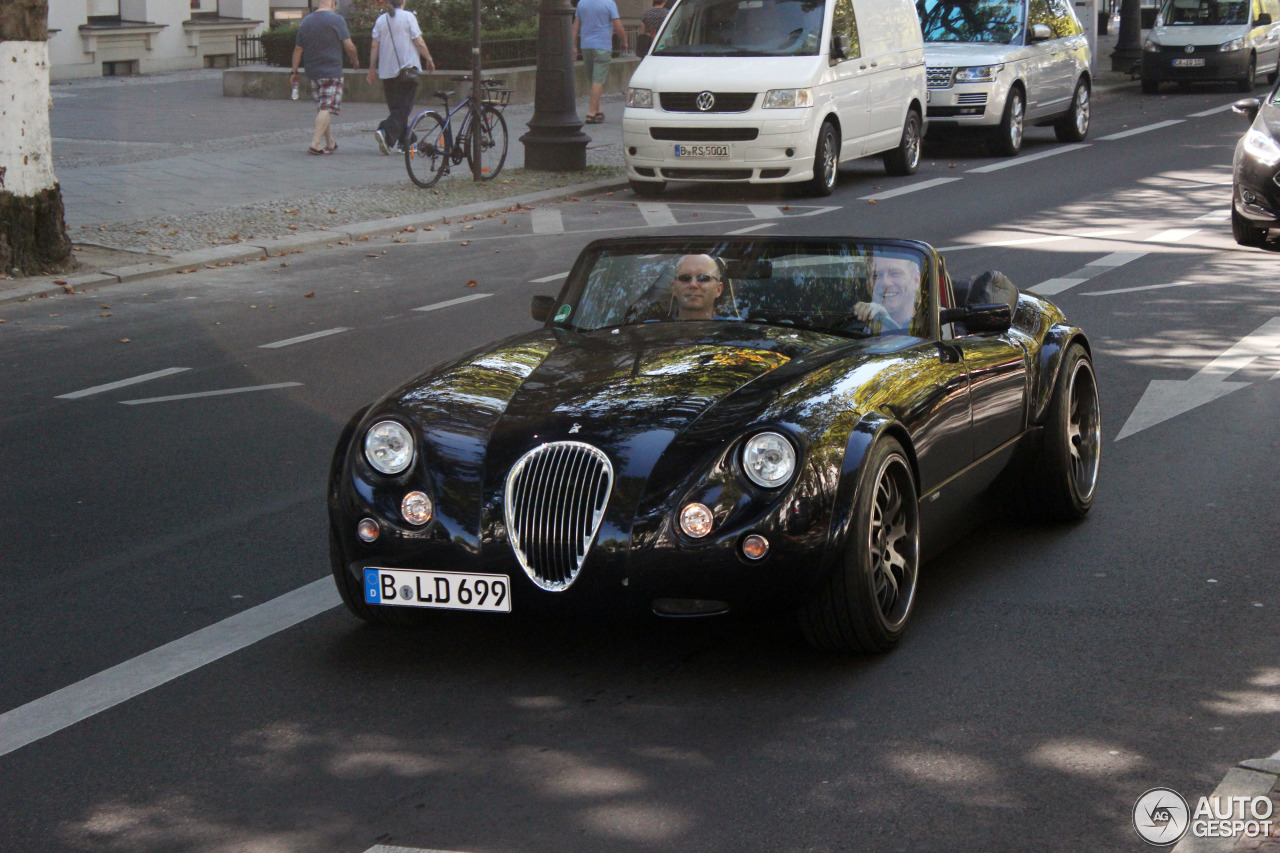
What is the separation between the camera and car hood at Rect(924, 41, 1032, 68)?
21.4m

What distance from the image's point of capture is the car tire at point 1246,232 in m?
13.8

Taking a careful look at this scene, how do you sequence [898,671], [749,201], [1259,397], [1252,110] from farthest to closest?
1. [749,201]
2. [1252,110]
3. [1259,397]
4. [898,671]

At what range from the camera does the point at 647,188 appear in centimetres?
1848

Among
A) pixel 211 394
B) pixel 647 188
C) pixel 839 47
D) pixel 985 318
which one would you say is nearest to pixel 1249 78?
pixel 839 47

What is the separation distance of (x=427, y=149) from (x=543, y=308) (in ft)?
40.8

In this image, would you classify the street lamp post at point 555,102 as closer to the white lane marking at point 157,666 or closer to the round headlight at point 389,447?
the white lane marking at point 157,666

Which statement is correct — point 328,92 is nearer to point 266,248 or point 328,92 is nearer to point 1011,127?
point 266,248

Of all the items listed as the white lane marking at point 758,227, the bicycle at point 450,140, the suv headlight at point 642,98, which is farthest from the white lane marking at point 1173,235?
the bicycle at point 450,140

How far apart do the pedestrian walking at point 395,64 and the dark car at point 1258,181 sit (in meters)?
10.0

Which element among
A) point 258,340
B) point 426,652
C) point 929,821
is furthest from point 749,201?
point 929,821

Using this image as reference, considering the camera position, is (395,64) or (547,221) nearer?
(547,221)

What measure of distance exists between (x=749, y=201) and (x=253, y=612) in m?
13.0

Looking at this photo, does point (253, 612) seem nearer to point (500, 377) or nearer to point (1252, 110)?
point (500, 377)

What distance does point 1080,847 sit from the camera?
3.73m
